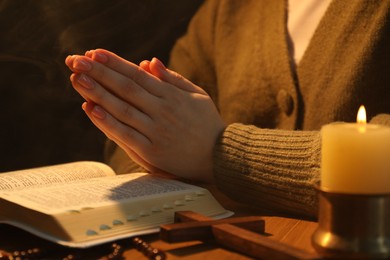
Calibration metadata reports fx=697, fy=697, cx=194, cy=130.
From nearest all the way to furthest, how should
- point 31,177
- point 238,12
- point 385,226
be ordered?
point 385,226, point 31,177, point 238,12

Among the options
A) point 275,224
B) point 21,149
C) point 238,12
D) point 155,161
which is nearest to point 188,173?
point 155,161

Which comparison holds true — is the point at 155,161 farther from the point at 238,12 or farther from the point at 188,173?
the point at 238,12

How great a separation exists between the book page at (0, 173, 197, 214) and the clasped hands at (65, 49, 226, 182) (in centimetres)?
8

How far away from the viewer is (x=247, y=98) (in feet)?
5.48

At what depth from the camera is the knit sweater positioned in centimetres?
114

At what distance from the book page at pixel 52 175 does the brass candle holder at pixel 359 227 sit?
54cm

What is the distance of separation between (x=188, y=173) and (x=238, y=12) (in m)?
0.68

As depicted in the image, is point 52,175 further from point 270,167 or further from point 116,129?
point 270,167

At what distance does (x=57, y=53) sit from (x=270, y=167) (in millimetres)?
907

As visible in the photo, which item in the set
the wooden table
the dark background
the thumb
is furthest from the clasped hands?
the dark background

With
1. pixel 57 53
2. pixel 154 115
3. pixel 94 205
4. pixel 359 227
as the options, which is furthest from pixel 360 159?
pixel 57 53

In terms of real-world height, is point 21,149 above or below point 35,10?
below

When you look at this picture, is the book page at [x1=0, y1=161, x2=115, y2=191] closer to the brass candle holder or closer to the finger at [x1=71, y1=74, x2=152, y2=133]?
the finger at [x1=71, y1=74, x2=152, y2=133]

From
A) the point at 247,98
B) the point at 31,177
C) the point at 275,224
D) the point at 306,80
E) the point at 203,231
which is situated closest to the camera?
the point at 203,231
